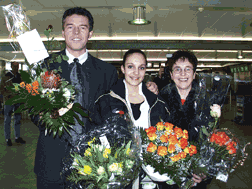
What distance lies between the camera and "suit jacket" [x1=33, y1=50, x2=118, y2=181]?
4.57 ft

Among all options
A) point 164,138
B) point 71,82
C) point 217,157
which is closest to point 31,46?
point 71,82

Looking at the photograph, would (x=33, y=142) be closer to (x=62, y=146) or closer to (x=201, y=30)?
(x=62, y=146)

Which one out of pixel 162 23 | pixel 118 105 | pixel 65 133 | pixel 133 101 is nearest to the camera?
pixel 65 133

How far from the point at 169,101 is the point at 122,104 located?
1.19 feet

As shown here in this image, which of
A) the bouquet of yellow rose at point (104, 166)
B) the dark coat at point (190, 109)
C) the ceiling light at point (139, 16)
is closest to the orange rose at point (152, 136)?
the bouquet of yellow rose at point (104, 166)

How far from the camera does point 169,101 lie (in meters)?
1.60

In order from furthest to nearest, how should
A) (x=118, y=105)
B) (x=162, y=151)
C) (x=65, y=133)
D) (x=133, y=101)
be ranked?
1. (x=133, y=101)
2. (x=118, y=105)
3. (x=65, y=133)
4. (x=162, y=151)

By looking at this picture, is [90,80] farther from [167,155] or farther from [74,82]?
[167,155]

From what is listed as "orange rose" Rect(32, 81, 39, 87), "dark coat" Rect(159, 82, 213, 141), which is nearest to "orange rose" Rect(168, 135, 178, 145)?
"dark coat" Rect(159, 82, 213, 141)

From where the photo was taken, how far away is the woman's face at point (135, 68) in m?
1.55

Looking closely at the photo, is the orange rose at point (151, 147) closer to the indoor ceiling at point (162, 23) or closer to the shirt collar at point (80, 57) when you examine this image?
the shirt collar at point (80, 57)

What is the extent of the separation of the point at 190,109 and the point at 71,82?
0.85m

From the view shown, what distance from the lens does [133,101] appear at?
1.61 m

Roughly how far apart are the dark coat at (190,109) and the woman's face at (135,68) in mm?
272
